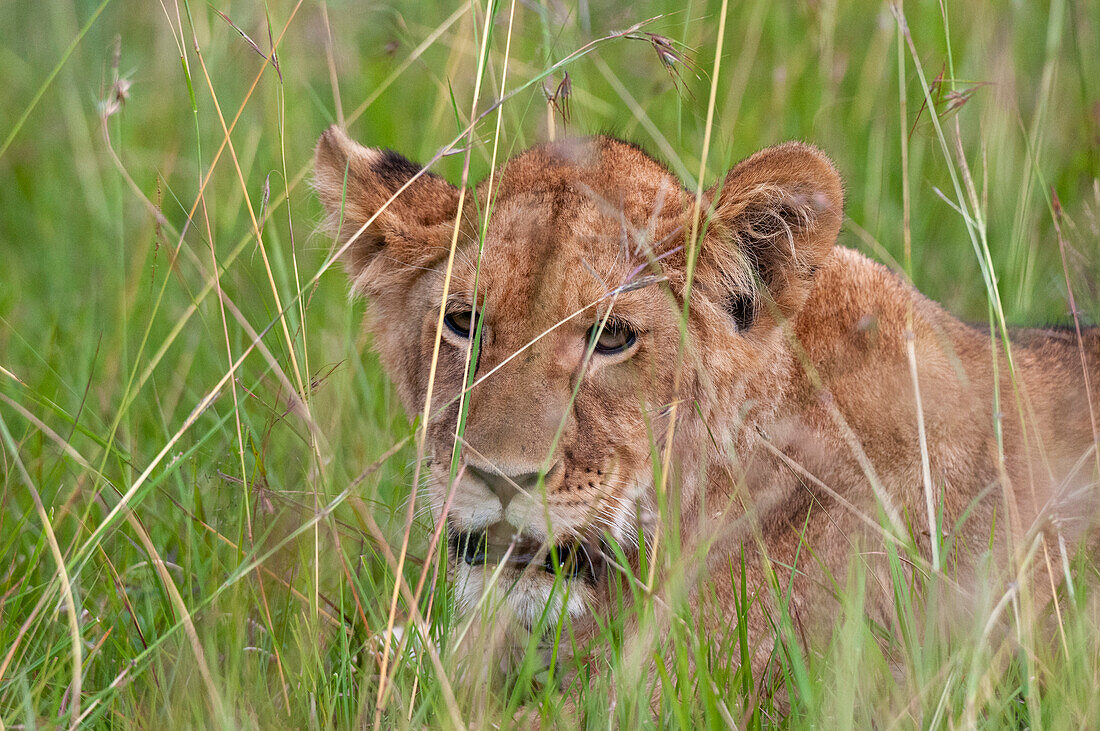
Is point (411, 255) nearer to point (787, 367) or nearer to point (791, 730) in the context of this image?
point (787, 367)

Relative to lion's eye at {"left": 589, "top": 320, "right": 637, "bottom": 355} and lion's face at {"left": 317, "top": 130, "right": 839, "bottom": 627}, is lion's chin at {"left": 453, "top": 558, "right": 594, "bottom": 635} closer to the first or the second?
lion's face at {"left": 317, "top": 130, "right": 839, "bottom": 627}

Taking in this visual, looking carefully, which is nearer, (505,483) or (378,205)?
(505,483)

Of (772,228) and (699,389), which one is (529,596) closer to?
(699,389)

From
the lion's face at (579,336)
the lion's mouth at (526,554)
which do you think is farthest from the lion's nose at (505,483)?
the lion's mouth at (526,554)

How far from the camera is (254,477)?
288 centimetres

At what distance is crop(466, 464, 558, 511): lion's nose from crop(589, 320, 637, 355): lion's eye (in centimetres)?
46

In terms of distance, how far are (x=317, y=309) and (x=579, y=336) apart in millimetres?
2725

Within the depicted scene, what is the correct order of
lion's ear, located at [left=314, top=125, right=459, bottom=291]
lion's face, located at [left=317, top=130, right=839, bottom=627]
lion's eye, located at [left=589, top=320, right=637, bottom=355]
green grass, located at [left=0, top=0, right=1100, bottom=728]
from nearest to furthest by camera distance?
1. green grass, located at [left=0, top=0, right=1100, bottom=728]
2. lion's face, located at [left=317, top=130, right=839, bottom=627]
3. lion's eye, located at [left=589, top=320, right=637, bottom=355]
4. lion's ear, located at [left=314, top=125, right=459, bottom=291]

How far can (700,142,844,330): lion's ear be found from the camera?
8.64ft

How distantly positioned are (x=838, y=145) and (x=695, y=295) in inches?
121

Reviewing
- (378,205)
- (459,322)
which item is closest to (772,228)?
(459,322)

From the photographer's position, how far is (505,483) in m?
2.44

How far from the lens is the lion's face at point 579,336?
2.55 metres

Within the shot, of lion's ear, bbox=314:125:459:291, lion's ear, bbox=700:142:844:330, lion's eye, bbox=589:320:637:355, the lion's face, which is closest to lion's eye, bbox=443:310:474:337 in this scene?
the lion's face
